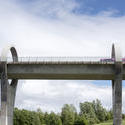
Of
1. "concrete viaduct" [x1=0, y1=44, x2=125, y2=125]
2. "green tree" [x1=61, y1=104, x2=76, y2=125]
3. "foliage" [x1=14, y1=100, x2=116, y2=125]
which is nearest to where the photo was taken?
"concrete viaduct" [x1=0, y1=44, x2=125, y2=125]

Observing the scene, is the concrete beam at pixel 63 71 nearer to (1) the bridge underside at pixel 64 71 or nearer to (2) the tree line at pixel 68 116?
(1) the bridge underside at pixel 64 71

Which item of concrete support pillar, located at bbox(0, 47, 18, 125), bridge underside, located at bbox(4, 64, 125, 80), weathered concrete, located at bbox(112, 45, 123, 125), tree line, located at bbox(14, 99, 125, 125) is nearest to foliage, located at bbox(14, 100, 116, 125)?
tree line, located at bbox(14, 99, 125, 125)

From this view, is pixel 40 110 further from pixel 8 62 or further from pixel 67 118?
Answer: pixel 8 62

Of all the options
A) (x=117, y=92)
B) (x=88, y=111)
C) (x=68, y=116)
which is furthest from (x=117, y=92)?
(x=88, y=111)

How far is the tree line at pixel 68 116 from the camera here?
94.6 m

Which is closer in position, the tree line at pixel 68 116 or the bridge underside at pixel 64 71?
the bridge underside at pixel 64 71

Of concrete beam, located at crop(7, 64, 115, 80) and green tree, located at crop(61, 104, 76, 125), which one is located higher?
concrete beam, located at crop(7, 64, 115, 80)

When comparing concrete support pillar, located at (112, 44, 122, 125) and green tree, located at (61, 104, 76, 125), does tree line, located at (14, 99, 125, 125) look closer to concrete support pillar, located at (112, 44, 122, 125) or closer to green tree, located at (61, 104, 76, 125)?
green tree, located at (61, 104, 76, 125)

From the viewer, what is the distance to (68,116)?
107875 millimetres

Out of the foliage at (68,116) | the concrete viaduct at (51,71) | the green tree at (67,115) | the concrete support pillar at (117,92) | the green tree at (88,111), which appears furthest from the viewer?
the green tree at (88,111)

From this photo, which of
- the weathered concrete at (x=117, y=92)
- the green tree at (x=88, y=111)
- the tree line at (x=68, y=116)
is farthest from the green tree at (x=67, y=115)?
the weathered concrete at (x=117, y=92)

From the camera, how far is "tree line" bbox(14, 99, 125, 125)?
9457 centimetres

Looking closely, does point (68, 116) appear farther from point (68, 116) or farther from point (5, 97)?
point (5, 97)

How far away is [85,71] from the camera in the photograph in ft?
130
